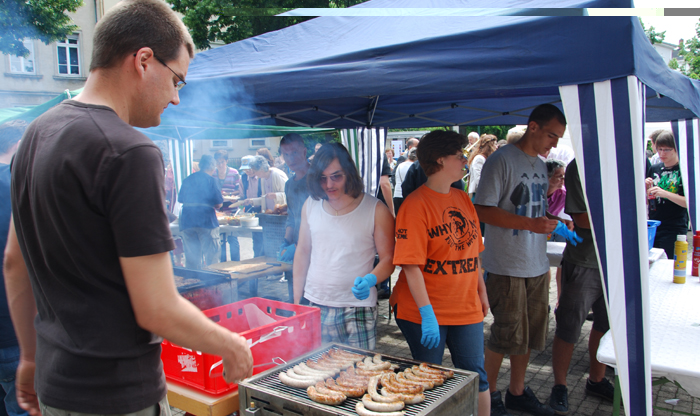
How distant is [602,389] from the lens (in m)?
3.57

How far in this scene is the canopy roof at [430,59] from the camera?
2.10 meters

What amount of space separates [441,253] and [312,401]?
1080 millimetres

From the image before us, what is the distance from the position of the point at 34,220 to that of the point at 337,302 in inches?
72.9

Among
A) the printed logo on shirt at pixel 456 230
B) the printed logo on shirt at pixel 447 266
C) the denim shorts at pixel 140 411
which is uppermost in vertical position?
the printed logo on shirt at pixel 456 230

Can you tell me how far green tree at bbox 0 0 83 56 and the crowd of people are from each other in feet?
38.9

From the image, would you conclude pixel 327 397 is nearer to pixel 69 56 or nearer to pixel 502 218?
pixel 502 218

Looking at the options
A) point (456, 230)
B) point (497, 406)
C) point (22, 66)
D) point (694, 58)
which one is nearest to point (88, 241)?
point (456, 230)

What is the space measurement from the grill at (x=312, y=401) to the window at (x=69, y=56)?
81.8 ft

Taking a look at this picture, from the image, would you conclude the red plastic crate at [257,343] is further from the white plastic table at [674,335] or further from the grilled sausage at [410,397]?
the white plastic table at [674,335]

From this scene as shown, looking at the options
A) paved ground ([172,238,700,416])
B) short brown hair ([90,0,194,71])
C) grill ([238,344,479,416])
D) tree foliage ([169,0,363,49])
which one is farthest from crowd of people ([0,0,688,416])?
tree foliage ([169,0,363,49])

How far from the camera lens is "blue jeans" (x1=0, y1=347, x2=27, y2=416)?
2.59 meters

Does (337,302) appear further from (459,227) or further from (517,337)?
(517,337)

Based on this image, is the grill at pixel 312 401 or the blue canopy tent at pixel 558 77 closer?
the grill at pixel 312 401

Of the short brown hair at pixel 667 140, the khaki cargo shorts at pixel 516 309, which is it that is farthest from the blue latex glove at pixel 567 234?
the short brown hair at pixel 667 140
